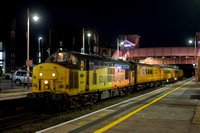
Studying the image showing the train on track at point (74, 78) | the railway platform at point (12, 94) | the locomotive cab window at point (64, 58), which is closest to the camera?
the train on track at point (74, 78)

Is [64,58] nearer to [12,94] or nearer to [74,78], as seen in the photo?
[74,78]

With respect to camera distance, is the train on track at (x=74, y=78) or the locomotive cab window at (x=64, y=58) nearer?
the train on track at (x=74, y=78)

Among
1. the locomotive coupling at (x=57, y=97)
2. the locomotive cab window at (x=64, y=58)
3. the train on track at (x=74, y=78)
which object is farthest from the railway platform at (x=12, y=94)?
the locomotive coupling at (x=57, y=97)

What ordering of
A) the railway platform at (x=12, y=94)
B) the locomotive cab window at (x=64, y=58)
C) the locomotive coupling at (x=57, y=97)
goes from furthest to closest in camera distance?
the railway platform at (x=12, y=94)
the locomotive cab window at (x=64, y=58)
the locomotive coupling at (x=57, y=97)

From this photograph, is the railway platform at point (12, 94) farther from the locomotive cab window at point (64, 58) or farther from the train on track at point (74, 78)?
the locomotive cab window at point (64, 58)

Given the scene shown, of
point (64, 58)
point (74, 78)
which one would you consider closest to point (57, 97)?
point (74, 78)

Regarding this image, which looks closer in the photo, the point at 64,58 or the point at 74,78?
the point at 74,78

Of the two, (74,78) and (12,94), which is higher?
(74,78)

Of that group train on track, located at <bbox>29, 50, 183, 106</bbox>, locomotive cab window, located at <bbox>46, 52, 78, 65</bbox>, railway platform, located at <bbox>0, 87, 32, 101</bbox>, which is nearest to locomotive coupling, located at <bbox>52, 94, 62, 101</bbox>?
train on track, located at <bbox>29, 50, 183, 106</bbox>

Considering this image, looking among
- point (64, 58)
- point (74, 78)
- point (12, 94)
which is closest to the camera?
point (74, 78)

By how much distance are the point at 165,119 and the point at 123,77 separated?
10004mm

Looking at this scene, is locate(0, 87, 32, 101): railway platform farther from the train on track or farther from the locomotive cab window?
the locomotive cab window

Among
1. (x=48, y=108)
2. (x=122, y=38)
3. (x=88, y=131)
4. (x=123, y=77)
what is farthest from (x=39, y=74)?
(x=122, y=38)

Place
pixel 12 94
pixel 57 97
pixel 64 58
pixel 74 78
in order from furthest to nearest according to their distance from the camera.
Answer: pixel 12 94, pixel 64 58, pixel 74 78, pixel 57 97
